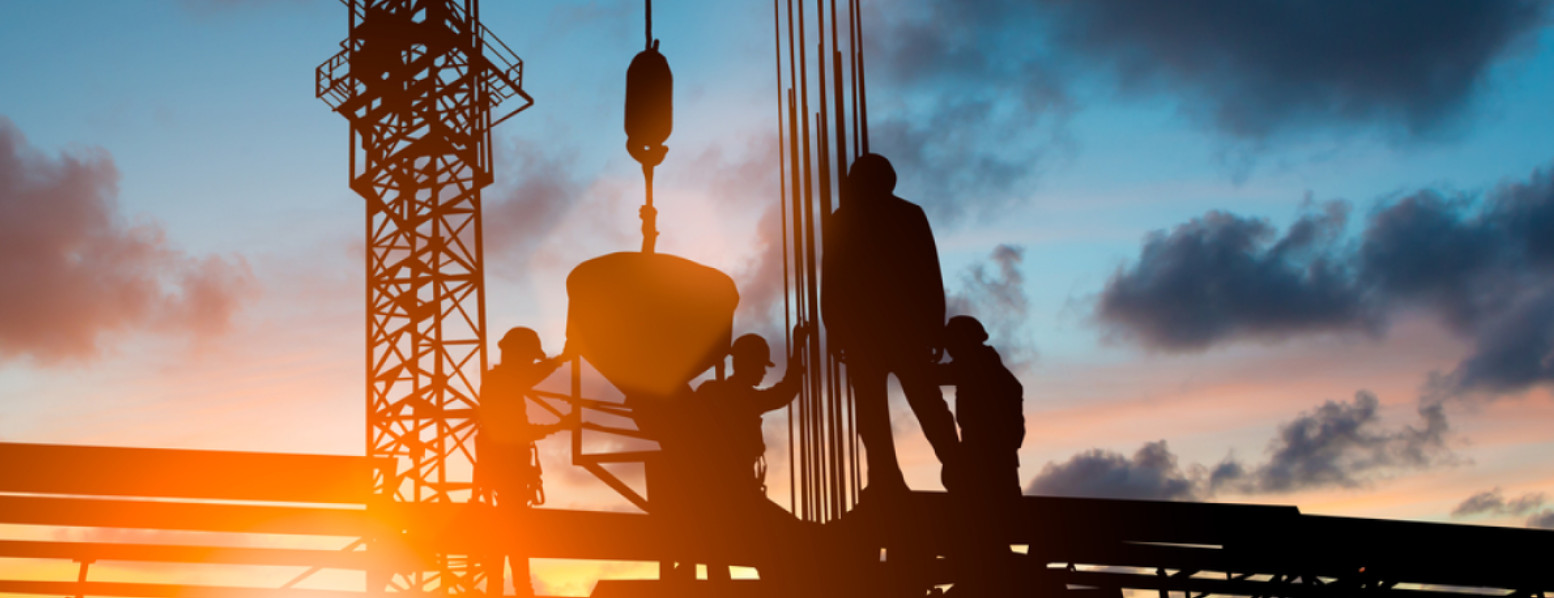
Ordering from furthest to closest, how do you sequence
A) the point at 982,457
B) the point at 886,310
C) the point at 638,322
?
the point at 638,322
the point at 982,457
the point at 886,310

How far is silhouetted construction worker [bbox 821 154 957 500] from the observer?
5.27 m

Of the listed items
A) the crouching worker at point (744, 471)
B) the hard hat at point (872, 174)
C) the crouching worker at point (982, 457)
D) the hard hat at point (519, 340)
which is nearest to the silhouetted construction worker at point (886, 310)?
the hard hat at point (872, 174)

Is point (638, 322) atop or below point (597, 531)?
atop

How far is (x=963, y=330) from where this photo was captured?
5652mm

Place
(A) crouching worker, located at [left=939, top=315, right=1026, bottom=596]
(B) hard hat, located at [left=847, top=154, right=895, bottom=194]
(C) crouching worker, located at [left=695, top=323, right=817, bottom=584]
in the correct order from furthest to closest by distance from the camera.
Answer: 1. (C) crouching worker, located at [left=695, top=323, right=817, bottom=584]
2. (B) hard hat, located at [left=847, top=154, right=895, bottom=194]
3. (A) crouching worker, located at [left=939, top=315, right=1026, bottom=596]

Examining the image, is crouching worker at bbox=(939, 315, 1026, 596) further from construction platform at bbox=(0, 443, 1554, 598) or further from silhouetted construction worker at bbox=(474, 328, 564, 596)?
silhouetted construction worker at bbox=(474, 328, 564, 596)

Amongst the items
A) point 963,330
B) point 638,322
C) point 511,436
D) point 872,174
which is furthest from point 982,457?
point 511,436

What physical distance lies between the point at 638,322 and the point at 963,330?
5.84 ft

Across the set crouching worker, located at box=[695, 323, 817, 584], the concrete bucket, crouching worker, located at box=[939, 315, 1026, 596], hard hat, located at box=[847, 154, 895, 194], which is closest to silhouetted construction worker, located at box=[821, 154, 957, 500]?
hard hat, located at box=[847, 154, 895, 194]

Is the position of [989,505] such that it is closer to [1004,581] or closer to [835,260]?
[1004,581]

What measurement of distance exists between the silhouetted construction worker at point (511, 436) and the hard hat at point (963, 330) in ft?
7.14

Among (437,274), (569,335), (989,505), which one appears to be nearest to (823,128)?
(569,335)

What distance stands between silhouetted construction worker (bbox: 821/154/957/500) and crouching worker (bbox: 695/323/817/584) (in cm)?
57

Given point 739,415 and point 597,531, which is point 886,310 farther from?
point 597,531
